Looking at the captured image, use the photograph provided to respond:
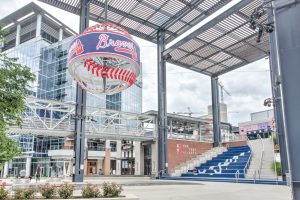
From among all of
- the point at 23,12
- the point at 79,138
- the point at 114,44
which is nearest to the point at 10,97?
the point at 114,44

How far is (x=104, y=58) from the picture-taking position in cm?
1020

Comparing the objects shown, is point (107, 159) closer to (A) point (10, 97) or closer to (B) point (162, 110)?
(B) point (162, 110)

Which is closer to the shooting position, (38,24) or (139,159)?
(139,159)

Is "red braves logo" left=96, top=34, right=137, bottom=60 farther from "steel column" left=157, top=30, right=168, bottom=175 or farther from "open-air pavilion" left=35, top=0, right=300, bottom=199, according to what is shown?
"steel column" left=157, top=30, right=168, bottom=175

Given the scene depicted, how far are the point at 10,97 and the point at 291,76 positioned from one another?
6.14 metres

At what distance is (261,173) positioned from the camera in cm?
2445

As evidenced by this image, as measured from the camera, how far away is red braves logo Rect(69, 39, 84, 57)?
30.8ft

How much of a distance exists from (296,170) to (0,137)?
6107 millimetres

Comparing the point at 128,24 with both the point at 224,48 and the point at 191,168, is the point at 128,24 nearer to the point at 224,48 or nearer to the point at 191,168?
the point at 224,48

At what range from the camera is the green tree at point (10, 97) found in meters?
6.48

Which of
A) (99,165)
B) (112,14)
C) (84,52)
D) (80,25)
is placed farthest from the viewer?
(99,165)

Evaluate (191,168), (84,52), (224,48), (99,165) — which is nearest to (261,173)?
(191,168)

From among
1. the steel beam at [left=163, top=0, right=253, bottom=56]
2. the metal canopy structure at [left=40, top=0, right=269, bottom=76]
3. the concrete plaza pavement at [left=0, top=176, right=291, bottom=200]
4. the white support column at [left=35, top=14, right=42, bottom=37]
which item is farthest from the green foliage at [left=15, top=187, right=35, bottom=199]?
the white support column at [left=35, top=14, right=42, bottom=37]

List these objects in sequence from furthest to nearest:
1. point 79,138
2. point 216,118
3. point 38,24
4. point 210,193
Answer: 1. point 38,24
2. point 216,118
3. point 79,138
4. point 210,193
